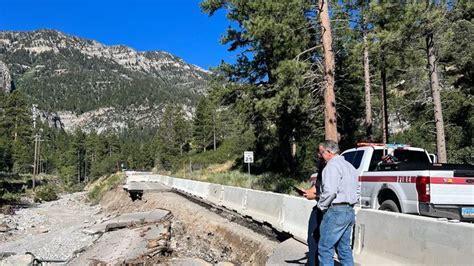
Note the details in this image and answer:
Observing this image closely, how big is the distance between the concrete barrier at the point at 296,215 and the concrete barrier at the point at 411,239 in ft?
7.34

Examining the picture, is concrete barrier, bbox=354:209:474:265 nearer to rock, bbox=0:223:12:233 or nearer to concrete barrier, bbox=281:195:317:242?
concrete barrier, bbox=281:195:317:242

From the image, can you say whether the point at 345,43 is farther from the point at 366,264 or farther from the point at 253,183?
the point at 366,264

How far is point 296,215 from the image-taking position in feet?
35.5

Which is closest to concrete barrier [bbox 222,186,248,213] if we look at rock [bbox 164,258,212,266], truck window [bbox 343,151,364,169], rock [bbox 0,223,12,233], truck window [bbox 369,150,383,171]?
truck window [bbox 343,151,364,169]

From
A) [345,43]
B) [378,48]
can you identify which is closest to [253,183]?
[345,43]

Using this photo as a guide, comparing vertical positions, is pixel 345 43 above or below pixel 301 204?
above

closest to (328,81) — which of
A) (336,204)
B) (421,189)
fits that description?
(421,189)

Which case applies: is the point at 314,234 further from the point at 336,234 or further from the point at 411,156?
the point at 411,156

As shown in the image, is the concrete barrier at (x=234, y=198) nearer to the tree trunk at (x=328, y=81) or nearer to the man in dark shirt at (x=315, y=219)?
the tree trunk at (x=328, y=81)

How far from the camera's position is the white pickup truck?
28.9ft

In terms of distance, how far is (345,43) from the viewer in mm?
24891

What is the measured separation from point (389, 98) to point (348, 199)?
1295 inches

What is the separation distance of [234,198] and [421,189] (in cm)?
959

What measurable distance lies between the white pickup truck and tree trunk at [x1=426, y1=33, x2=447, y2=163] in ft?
33.3
